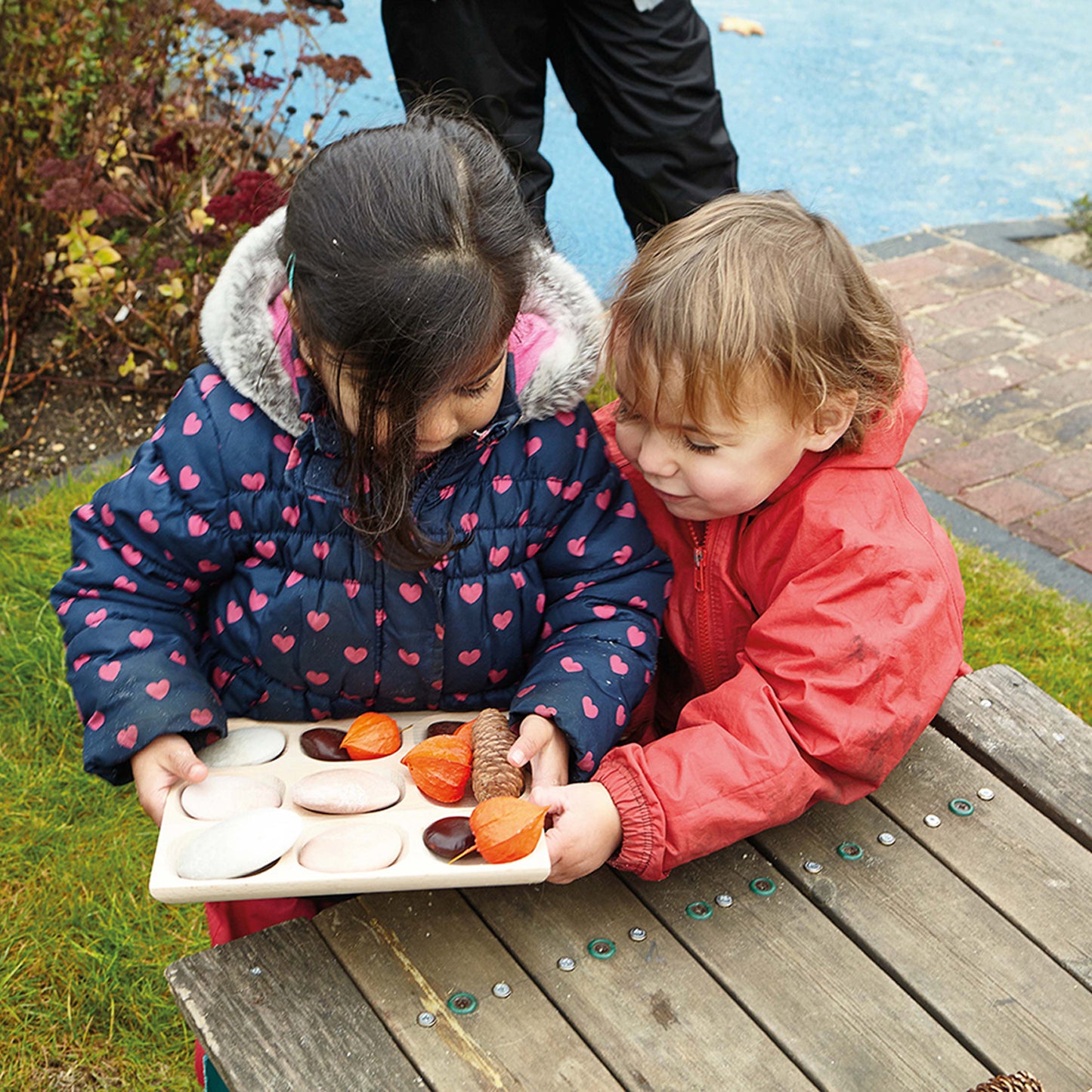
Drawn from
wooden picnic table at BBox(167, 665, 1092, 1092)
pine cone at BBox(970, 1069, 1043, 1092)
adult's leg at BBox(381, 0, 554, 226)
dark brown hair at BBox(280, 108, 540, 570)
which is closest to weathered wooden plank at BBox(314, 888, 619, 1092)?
wooden picnic table at BBox(167, 665, 1092, 1092)

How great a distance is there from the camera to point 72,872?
2.31 metres

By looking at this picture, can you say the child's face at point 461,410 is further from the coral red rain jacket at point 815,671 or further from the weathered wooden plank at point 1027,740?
the weathered wooden plank at point 1027,740

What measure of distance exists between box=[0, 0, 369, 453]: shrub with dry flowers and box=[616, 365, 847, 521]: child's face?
176cm

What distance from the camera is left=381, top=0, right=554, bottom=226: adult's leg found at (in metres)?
2.84

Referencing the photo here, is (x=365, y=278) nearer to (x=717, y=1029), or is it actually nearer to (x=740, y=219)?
(x=740, y=219)

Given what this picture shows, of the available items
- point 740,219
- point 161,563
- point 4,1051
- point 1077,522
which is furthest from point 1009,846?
point 1077,522

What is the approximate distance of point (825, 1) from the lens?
7633mm

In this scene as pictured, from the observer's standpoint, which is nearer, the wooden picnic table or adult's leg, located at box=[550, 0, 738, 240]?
the wooden picnic table

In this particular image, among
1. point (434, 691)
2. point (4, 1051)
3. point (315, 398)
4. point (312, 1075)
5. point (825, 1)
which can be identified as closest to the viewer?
point (312, 1075)

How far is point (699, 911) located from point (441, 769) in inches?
14.1

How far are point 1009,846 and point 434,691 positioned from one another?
0.79m

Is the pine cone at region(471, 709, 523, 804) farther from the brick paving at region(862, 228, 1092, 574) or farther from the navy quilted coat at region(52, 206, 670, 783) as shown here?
the brick paving at region(862, 228, 1092, 574)

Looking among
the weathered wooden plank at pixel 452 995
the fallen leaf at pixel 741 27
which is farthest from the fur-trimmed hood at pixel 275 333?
the fallen leaf at pixel 741 27

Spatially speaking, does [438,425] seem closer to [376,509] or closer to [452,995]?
[376,509]
